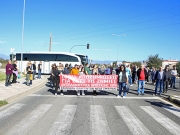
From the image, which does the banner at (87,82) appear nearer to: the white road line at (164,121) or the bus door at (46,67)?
the white road line at (164,121)

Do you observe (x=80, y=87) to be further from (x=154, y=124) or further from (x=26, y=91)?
(x=154, y=124)

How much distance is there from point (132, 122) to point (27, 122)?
319 cm

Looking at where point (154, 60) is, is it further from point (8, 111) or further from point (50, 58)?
point (8, 111)

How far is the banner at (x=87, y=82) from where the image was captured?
40.5ft

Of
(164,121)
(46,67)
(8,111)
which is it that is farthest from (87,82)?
(46,67)

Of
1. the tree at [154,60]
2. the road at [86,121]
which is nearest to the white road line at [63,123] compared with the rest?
the road at [86,121]

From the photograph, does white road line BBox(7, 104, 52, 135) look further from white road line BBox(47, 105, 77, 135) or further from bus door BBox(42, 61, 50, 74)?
bus door BBox(42, 61, 50, 74)

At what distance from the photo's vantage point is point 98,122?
6336 millimetres

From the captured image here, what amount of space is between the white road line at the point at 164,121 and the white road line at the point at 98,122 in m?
1.74

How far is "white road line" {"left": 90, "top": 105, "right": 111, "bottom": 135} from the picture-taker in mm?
5445

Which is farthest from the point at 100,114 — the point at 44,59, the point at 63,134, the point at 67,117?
the point at 44,59

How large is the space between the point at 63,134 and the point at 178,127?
3364 millimetres

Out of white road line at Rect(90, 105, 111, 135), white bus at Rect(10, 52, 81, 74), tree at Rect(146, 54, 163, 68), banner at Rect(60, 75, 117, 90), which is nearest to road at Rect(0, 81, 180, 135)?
white road line at Rect(90, 105, 111, 135)

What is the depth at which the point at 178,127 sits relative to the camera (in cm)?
605
